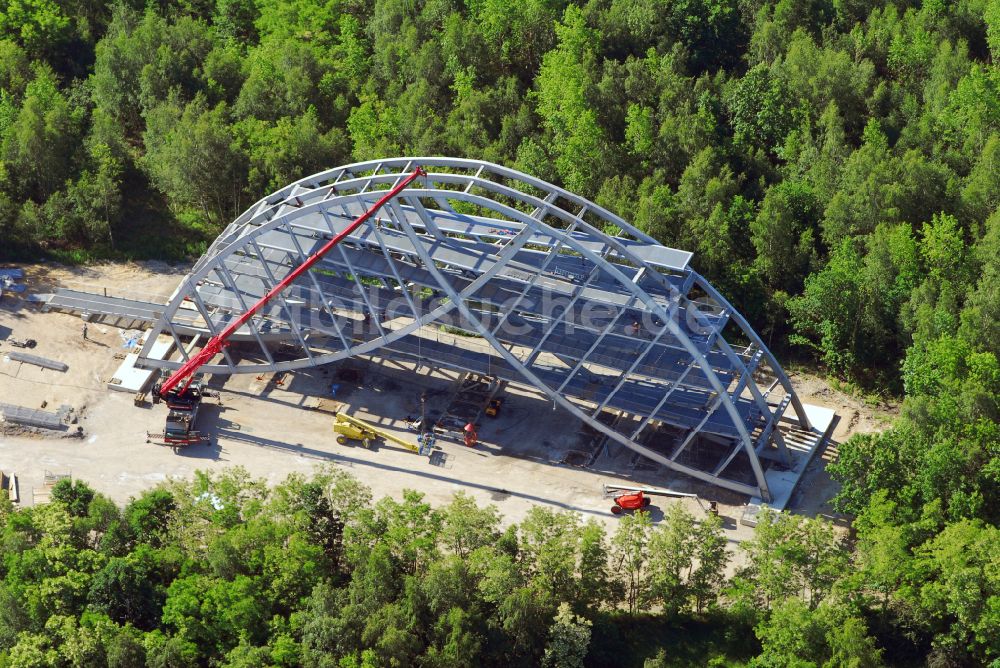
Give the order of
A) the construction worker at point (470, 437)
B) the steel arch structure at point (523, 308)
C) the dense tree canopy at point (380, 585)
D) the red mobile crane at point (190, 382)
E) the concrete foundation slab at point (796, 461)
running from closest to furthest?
1. the dense tree canopy at point (380, 585)
2. the concrete foundation slab at point (796, 461)
3. the steel arch structure at point (523, 308)
4. the red mobile crane at point (190, 382)
5. the construction worker at point (470, 437)

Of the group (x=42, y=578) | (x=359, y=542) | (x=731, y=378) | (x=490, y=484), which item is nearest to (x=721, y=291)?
(x=731, y=378)

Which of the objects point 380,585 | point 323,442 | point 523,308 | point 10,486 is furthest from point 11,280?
point 380,585

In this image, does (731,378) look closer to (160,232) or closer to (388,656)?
(388,656)

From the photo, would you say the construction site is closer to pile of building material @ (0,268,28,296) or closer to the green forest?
the green forest

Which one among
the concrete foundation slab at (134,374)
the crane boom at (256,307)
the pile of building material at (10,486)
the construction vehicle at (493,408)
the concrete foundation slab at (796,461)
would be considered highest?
the crane boom at (256,307)

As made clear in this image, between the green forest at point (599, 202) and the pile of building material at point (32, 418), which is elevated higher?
the green forest at point (599, 202)

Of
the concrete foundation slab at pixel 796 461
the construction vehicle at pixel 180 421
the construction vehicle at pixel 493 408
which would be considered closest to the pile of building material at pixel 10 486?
the construction vehicle at pixel 180 421

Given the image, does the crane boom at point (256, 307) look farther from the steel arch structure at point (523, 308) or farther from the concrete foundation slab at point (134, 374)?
the concrete foundation slab at point (134, 374)
